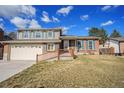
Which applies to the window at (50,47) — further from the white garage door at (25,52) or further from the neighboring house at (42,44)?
the white garage door at (25,52)

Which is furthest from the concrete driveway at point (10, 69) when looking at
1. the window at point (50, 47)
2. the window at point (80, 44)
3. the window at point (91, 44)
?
the window at point (91, 44)

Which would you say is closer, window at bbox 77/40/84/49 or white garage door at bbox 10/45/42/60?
white garage door at bbox 10/45/42/60

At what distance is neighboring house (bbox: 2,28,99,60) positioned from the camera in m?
21.8

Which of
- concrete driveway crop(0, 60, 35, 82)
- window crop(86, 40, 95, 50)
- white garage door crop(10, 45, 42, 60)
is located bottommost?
concrete driveway crop(0, 60, 35, 82)

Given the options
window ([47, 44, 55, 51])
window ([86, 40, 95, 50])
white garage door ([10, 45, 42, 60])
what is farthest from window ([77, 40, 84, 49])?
white garage door ([10, 45, 42, 60])

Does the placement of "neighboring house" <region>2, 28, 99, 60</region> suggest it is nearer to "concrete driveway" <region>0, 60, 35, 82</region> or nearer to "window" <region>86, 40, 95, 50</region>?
"window" <region>86, 40, 95, 50</region>

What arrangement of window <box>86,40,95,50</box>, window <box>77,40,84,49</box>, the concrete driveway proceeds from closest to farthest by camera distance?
the concrete driveway
window <box>86,40,95,50</box>
window <box>77,40,84,49</box>

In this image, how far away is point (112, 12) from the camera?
30.6m

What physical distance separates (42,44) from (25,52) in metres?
2.72

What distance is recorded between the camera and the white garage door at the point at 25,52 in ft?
71.3

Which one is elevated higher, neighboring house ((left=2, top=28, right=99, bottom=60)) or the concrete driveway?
neighboring house ((left=2, top=28, right=99, bottom=60))

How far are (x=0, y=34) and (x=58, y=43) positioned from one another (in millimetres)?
14756
